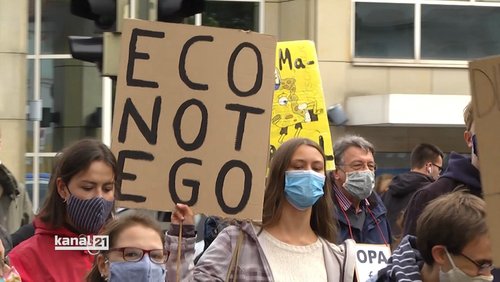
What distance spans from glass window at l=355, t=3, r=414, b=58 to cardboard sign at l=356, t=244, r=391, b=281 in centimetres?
992

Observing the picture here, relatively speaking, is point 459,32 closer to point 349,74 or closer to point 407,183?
point 349,74

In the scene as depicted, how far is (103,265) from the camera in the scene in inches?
203

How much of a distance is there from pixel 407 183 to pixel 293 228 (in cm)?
410

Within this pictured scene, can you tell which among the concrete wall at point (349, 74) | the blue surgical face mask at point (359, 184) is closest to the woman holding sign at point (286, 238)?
the blue surgical face mask at point (359, 184)

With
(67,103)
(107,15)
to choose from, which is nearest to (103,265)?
(107,15)

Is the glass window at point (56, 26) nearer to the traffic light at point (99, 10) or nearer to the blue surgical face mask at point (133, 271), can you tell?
the traffic light at point (99, 10)

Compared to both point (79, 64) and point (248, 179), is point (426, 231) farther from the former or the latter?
point (79, 64)

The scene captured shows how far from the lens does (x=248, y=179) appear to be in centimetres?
548

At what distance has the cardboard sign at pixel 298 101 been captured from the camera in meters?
8.84

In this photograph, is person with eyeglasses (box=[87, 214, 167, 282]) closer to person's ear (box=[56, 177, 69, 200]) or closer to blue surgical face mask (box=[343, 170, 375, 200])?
person's ear (box=[56, 177, 69, 200])

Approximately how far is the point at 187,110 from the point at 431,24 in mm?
12758

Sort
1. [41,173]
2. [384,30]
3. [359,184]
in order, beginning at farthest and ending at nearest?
1. [384,30]
2. [41,173]
3. [359,184]

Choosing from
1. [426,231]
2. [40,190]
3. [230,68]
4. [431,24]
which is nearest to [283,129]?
[230,68]

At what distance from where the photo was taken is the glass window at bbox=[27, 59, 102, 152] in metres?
17.1
